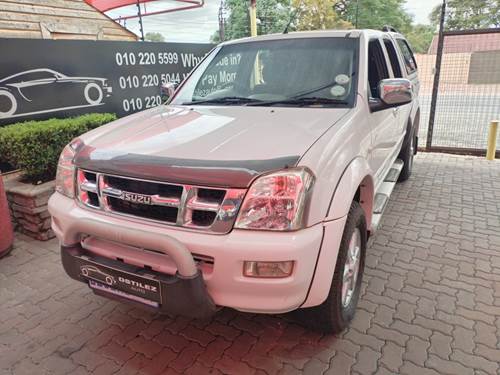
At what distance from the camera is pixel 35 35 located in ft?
22.8

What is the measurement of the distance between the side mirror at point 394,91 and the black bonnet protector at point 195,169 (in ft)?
4.09

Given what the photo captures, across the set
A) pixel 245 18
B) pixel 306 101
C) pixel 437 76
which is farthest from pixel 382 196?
pixel 245 18

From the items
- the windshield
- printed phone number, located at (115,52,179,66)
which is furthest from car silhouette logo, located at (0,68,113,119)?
the windshield

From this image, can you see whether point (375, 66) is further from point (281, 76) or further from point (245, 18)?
point (245, 18)

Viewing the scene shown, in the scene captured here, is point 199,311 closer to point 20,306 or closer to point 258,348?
point 258,348

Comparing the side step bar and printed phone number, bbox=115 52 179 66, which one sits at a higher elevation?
printed phone number, bbox=115 52 179 66

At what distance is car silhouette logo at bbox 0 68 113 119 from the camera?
4.82 metres

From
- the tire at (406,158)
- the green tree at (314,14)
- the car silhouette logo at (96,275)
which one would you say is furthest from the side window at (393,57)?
the green tree at (314,14)

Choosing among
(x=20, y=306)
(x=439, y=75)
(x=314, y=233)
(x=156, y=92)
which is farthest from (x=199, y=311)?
(x=439, y=75)

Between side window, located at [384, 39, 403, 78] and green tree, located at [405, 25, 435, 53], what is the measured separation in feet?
122

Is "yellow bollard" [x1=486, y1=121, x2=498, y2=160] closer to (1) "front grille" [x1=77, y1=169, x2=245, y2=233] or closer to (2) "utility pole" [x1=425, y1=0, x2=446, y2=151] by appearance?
(2) "utility pole" [x1=425, y1=0, x2=446, y2=151]

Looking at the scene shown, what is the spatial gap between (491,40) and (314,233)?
6576 millimetres

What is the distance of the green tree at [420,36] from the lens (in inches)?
1610

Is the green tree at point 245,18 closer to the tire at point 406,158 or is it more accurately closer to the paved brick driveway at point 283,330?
the tire at point 406,158
